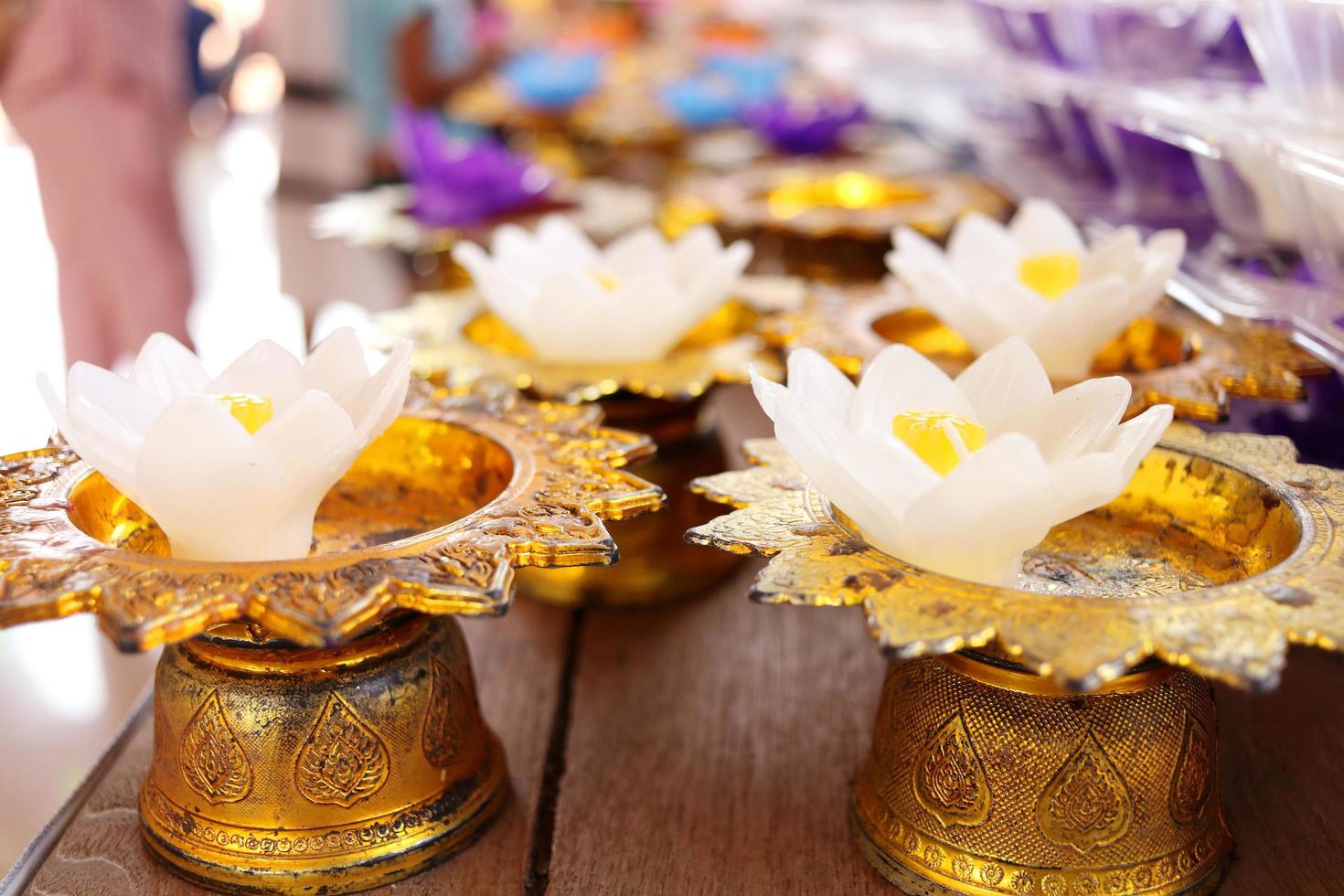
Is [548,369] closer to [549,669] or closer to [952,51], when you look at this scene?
[549,669]

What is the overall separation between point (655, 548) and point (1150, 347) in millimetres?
399

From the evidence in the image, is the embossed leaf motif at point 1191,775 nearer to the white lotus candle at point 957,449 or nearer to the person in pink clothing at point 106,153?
the white lotus candle at point 957,449

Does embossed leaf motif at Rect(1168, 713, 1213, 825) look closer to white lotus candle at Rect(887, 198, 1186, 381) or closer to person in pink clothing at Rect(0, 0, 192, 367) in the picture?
white lotus candle at Rect(887, 198, 1186, 381)

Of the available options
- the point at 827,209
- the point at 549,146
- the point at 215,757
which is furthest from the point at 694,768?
the point at 549,146

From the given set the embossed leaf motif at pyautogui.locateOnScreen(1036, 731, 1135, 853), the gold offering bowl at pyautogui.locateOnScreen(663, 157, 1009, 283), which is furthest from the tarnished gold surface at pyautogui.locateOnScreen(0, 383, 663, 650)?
the gold offering bowl at pyautogui.locateOnScreen(663, 157, 1009, 283)

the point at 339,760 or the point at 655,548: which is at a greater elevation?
the point at 339,760

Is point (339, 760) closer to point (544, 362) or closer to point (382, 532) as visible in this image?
point (382, 532)

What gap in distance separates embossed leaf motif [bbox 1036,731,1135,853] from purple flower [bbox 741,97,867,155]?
140cm

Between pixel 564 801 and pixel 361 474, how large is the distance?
235 mm

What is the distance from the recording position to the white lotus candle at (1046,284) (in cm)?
79

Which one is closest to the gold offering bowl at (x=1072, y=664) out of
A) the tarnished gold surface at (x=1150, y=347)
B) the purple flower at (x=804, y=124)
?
the tarnished gold surface at (x=1150, y=347)

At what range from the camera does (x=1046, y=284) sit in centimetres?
85

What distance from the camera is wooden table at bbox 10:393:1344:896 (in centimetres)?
61

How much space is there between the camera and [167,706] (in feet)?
1.96
